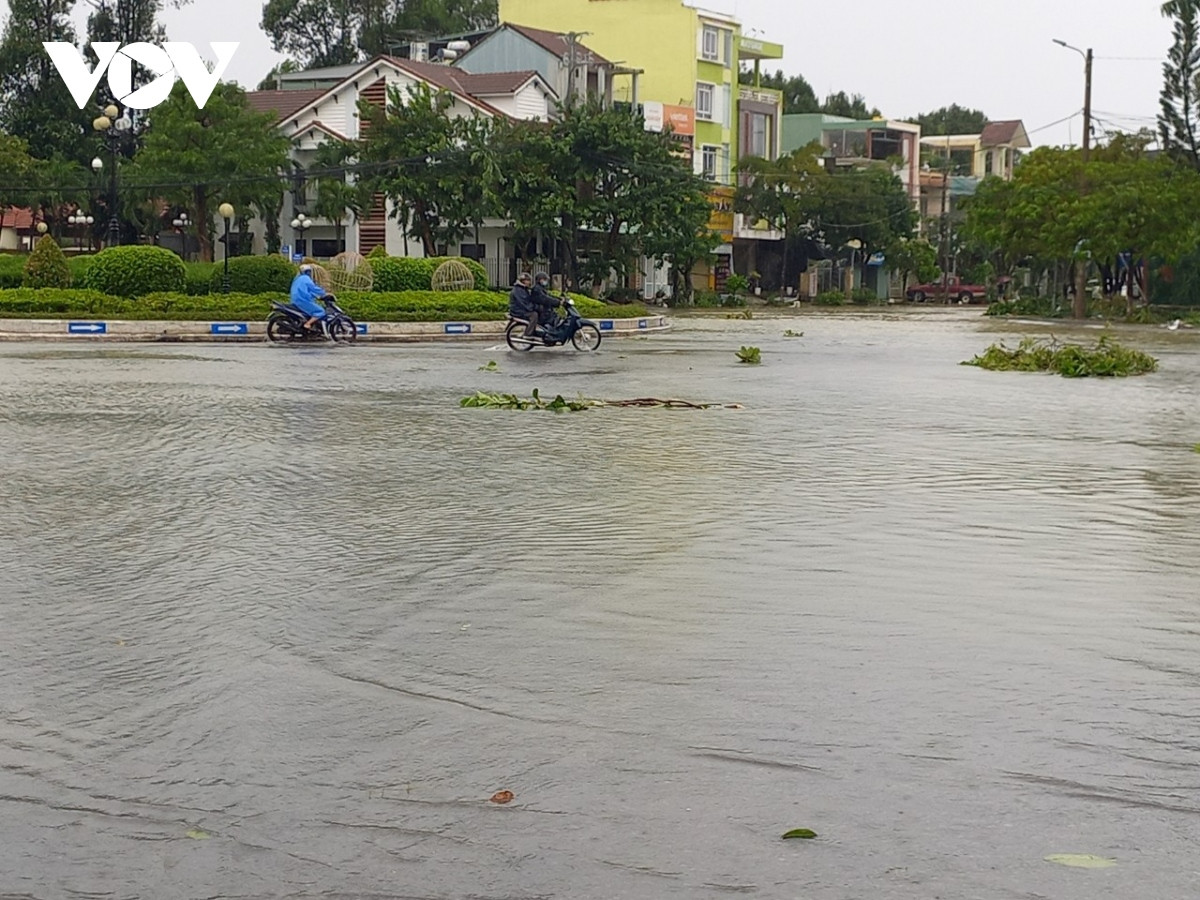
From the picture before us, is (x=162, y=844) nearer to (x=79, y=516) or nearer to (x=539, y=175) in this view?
(x=79, y=516)

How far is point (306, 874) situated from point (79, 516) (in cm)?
629

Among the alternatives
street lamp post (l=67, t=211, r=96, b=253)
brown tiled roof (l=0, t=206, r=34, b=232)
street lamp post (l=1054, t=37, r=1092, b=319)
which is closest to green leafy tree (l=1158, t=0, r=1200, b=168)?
street lamp post (l=1054, t=37, r=1092, b=319)

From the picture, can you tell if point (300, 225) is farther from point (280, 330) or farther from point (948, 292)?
point (948, 292)

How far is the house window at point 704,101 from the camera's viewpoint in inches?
3155

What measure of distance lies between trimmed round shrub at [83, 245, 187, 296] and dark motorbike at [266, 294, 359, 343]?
6503 mm

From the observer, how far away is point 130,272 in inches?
1507

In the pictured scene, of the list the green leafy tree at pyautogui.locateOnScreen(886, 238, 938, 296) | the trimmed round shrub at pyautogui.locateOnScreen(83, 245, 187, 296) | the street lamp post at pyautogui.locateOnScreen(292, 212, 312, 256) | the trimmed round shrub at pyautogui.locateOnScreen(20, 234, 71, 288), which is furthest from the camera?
the green leafy tree at pyautogui.locateOnScreen(886, 238, 938, 296)

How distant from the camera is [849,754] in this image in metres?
5.12

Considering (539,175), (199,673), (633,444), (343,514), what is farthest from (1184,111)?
(199,673)

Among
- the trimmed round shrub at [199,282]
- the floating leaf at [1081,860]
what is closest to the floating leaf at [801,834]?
the floating leaf at [1081,860]

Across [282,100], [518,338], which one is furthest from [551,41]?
[518,338]

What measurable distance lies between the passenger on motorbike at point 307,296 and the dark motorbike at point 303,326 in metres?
0.08
